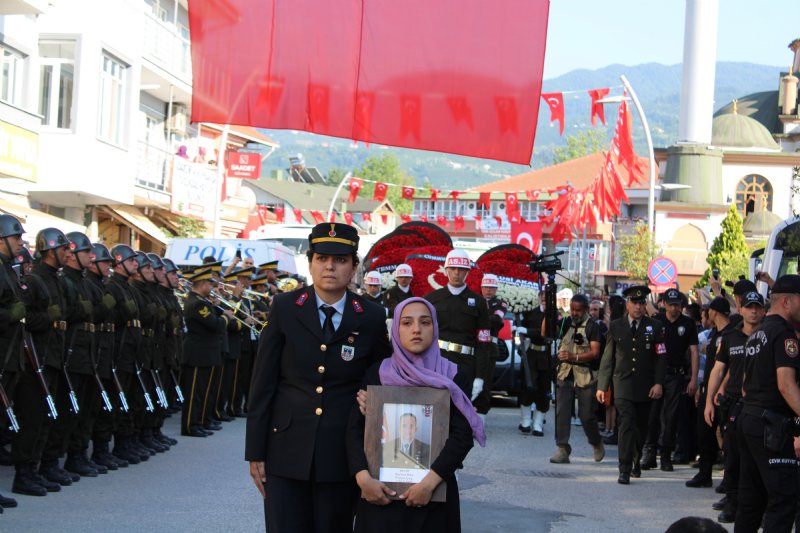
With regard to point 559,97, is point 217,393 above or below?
below

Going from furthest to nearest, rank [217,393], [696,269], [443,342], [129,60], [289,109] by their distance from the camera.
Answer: [696,269] → [129,60] → [217,393] → [443,342] → [289,109]

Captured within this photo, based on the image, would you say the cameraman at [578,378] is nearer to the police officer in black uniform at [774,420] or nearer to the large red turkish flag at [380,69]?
the police officer in black uniform at [774,420]

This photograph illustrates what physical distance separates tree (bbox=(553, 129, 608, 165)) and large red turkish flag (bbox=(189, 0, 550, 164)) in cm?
10782

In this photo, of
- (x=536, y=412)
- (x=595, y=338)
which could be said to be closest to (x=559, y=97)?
(x=536, y=412)

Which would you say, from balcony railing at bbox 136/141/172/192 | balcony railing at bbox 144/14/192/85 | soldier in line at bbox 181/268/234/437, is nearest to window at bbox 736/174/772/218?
balcony railing at bbox 144/14/192/85

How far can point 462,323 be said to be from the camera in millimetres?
12352

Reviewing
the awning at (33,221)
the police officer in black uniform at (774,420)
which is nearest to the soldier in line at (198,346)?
the awning at (33,221)

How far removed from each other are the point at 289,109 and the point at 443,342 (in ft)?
17.3

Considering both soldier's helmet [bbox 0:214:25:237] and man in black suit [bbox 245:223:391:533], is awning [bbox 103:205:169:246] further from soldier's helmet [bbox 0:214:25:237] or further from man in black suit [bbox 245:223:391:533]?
man in black suit [bbox 245:223:391:533]

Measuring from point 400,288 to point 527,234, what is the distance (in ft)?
101

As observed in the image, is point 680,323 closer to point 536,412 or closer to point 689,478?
point 689,478

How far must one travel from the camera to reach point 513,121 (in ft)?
25.6

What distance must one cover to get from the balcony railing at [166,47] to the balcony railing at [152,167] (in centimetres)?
234

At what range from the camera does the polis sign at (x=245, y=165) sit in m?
36.0
